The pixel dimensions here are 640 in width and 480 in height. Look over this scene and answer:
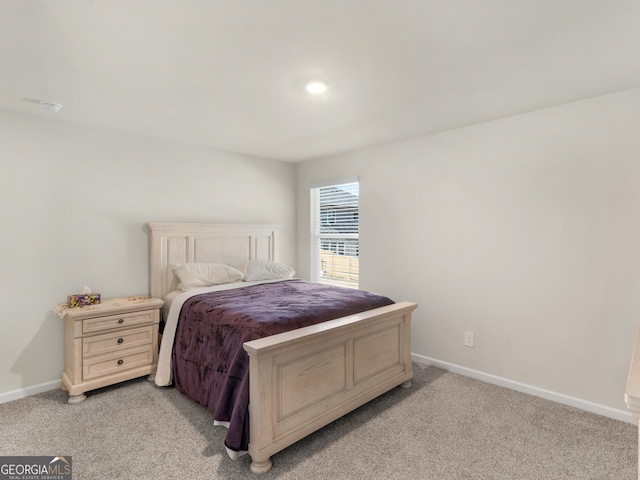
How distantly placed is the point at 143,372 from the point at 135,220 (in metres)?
1.39

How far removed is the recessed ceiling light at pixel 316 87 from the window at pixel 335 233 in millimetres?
1761

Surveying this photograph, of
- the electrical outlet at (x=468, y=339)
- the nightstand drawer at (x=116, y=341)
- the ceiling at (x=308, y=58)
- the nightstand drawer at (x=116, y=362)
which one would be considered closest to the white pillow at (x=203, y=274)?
the nightstand drawer at (x=116, y=341)

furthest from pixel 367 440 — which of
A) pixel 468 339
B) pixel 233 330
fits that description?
pixel 468 339

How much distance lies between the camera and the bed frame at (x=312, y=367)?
6.13ft

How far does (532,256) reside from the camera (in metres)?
2.74

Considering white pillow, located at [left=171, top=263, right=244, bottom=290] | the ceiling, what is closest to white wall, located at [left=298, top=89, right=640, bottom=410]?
the ceiling

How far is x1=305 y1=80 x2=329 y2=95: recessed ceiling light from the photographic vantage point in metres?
2.22

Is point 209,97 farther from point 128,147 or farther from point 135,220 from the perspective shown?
point 135,220

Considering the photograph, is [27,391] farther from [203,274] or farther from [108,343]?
[203,274]

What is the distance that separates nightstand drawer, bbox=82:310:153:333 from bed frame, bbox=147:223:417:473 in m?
0.47

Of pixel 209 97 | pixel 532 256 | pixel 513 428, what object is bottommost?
pixel 513 428

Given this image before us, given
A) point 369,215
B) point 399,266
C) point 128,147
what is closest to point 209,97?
point 128,147

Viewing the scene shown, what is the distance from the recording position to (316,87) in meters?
2.28

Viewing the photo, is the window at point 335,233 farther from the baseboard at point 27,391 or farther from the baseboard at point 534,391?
the baseboard at point 27,391
